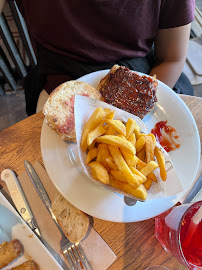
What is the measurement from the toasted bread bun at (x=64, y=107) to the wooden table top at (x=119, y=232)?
20 centimetres

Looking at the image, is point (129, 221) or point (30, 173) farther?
point (30, 173)

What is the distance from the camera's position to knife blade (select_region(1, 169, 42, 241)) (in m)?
1.20

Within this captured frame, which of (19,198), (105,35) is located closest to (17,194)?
(19,198)

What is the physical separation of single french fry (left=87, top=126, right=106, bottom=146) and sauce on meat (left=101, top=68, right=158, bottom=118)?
311 mm

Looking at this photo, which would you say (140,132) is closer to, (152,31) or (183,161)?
(183,161)

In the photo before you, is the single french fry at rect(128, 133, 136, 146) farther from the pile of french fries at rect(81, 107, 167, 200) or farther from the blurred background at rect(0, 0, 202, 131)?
the blurred background at rect(0, 0, 202, 131)

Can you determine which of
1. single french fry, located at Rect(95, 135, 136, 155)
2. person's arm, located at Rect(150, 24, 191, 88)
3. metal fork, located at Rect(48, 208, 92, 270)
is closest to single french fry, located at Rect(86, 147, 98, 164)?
single french fry, located at Rect(95, 135, 136, 155)

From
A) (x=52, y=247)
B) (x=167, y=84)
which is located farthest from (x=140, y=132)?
(x=52, y=247)

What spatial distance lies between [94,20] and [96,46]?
17 centimetres

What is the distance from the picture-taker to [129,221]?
1.19 m

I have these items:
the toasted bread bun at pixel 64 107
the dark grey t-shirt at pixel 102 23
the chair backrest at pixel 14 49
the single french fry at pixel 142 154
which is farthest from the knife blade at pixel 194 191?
the chair backrest at pixel 14 49

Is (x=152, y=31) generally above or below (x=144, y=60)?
above

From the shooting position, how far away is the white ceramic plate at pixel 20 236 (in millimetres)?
1079

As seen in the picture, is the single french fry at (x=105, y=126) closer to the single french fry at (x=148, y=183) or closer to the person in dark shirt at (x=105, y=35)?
the single french fry at (x=148, y=183)
